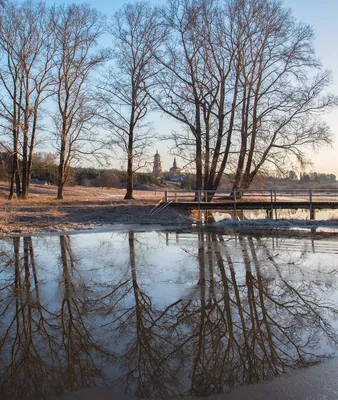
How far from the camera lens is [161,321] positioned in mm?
5117

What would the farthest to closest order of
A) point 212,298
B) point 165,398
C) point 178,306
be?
point 212,298 → point 178,306 → point 165,398

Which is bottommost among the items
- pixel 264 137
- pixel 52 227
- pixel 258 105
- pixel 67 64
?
pixel 52 227

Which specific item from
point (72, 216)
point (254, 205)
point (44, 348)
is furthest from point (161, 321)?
point (254, 205)

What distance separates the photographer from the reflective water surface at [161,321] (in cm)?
378

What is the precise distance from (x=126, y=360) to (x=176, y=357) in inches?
21.0

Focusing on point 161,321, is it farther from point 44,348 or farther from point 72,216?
point 72,216

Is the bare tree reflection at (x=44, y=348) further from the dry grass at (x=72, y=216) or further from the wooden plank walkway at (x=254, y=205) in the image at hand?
the wooden plank walkway at (x=254, y=205)

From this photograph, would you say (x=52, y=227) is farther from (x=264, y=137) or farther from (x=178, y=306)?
(x=264, y=137)

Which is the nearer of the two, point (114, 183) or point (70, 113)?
point (70, 113)

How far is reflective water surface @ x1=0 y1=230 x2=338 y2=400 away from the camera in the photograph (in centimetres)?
378

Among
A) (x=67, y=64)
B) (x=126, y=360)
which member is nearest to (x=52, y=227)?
(x=126, y=360)

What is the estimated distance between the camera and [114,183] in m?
81.6

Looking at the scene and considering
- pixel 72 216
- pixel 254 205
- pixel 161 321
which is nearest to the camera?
pixel 161 321

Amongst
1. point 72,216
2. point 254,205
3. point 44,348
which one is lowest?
point 44,348
